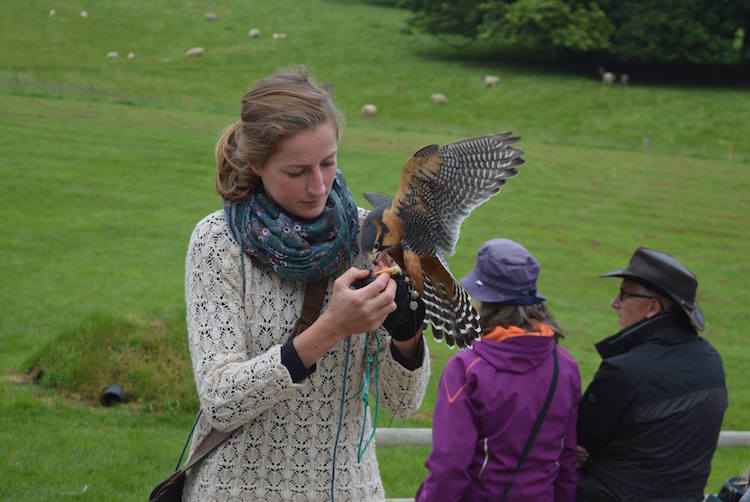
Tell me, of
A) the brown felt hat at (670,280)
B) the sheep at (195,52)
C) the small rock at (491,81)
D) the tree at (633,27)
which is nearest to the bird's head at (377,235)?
the brown felt hat at (670,280)

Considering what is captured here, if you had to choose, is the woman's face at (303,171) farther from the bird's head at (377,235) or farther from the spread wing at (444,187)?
the spread wing at (444,187)

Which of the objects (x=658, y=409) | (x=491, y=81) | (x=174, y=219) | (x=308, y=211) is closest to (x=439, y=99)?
(x=491, y=81)

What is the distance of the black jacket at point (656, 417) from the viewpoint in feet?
11.4

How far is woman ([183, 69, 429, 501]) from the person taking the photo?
6.86 ft

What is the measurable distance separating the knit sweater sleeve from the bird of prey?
2.05 ft

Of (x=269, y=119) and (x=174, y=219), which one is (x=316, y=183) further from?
(x=174, y=219)

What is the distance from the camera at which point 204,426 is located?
230 cm

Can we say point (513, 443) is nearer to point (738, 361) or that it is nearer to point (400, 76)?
point (738, 361)

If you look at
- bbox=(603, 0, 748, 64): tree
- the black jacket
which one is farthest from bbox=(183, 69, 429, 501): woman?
bbox=(603, 0, 748, 64): tree

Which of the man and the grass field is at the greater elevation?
the man

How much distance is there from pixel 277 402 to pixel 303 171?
0.60m

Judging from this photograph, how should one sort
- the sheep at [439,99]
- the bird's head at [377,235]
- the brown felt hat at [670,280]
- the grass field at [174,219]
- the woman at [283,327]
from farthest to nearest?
the sheep at [439,99] → the grass field at [174,219] → the brown felt hat at [670,280] → the bird's head at [377,235] → the woman at [283,327]

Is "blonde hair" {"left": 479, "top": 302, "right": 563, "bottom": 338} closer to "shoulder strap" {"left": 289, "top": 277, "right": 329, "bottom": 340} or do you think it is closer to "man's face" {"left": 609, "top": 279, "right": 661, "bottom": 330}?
"man's face" {"left": 609, "top": 279, "right": 661, "bottom": 330}

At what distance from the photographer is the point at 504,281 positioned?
3576 mm
